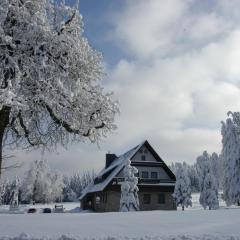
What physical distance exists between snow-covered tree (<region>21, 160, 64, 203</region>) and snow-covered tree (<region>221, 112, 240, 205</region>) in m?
83.1

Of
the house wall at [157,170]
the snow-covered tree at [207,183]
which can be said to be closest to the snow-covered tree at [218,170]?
the snow-covered tree at [207,183]

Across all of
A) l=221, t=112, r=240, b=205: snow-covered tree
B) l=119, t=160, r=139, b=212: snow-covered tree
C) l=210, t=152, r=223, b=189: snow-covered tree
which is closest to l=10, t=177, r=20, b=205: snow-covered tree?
l=210, t=152, r=223, b=189: snow-covered tree

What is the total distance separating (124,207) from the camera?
50.2 m

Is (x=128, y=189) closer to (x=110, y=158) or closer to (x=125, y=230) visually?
(x=110, y=158)

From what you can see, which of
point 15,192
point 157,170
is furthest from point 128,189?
point 15,192

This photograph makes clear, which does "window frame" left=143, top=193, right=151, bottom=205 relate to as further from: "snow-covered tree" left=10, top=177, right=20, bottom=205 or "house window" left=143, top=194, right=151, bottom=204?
"snow-covered tree" left=10, top=177, right=20, bottom=205

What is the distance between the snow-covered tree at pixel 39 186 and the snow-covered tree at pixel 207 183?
3124 inches

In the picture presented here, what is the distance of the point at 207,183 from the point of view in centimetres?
6244

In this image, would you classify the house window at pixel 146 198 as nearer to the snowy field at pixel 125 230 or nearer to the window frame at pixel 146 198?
the window frame at pixel 146 198

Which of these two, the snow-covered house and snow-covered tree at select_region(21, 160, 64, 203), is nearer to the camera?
the snow-covered house

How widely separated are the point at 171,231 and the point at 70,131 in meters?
6.68

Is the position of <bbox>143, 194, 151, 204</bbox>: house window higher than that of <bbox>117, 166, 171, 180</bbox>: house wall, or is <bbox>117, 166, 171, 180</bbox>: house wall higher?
<bbox>117, 166, 171, 180</bbox>: house wall

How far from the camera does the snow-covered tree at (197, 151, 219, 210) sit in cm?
6181

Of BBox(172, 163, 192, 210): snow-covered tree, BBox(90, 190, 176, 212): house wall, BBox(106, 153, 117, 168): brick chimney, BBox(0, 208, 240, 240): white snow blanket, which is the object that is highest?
BBox(106, 153, 117, 168): brick chimney
